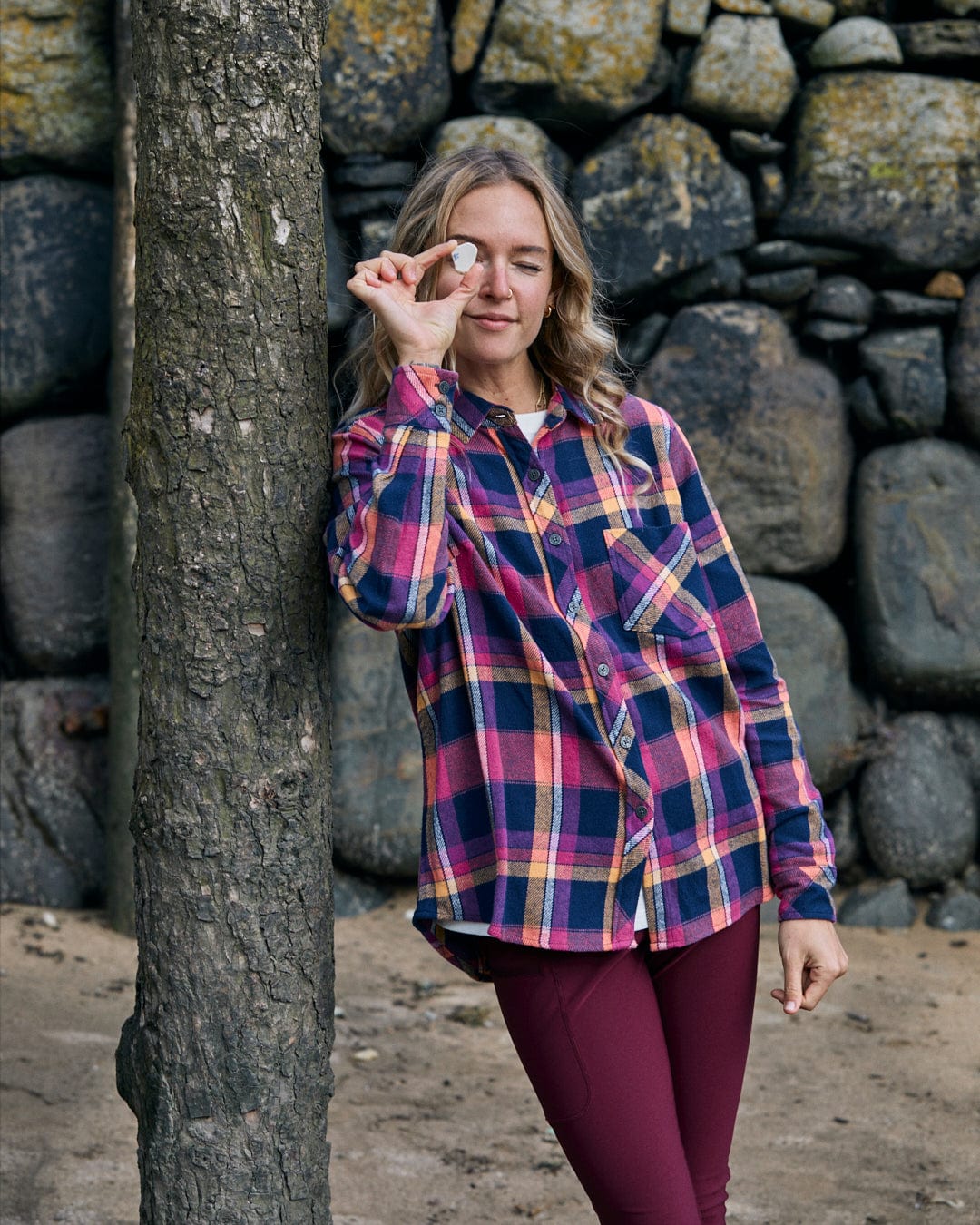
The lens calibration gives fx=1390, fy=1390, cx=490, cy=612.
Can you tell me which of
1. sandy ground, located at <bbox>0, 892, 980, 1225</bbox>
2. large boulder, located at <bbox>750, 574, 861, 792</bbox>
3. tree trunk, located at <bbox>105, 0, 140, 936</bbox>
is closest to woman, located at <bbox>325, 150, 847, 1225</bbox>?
sandy ground, located at <bbox>0, 892, 980, 1225</bbox>

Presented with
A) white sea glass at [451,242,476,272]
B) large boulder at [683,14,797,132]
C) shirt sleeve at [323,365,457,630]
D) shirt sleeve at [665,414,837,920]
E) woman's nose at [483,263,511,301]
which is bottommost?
shirt sleeve at [665,414,837,920]

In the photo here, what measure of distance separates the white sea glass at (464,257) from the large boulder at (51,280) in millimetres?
2899

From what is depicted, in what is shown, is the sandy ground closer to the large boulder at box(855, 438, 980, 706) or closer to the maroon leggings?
the large boulder at box(855, 438, 980, 706)

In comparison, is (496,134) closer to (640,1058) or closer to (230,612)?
(230,612)

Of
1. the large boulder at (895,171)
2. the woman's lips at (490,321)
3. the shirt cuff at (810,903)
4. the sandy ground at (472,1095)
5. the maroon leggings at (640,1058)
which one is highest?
the large boulder at (895,171)

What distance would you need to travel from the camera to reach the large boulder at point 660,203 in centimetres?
423

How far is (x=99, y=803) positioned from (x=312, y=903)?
265cm

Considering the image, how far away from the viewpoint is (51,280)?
4.26 m

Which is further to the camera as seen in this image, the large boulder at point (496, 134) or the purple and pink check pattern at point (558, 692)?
the large boulder at point (496, 134)

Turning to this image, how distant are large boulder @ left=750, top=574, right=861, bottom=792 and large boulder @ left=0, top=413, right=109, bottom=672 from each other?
6.76ft

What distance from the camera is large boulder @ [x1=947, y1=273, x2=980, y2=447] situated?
431 cm

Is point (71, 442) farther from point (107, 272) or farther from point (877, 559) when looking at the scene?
point (877, 559)

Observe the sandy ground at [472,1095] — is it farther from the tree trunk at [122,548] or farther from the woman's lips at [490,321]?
the woman's lips at [490,321]

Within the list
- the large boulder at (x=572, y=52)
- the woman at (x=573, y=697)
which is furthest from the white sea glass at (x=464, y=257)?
the large boulder at (x=572, y=52)
